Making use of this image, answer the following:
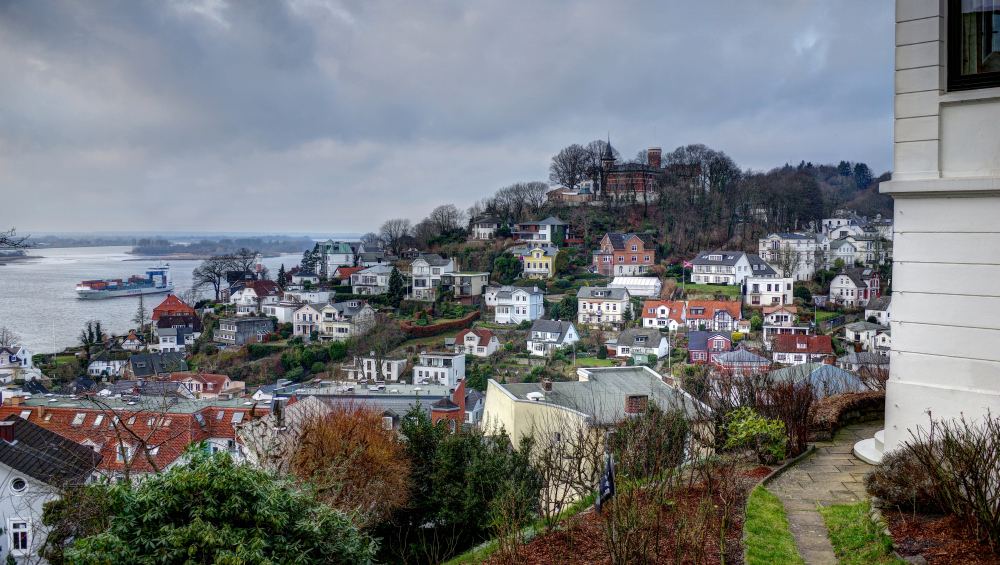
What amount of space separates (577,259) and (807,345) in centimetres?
2453

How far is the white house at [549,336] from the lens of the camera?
3975cm

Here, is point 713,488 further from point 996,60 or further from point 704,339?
point 704,339

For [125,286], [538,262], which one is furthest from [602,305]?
[125,286]

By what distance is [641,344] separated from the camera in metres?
38.1

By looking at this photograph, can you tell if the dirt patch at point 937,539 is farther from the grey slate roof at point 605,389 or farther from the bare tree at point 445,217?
the bare tree at point 445,217

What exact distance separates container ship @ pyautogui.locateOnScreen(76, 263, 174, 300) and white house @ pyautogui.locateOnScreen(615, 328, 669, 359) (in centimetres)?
6809

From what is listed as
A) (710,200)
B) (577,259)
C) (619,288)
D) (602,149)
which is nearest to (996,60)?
(619,288)

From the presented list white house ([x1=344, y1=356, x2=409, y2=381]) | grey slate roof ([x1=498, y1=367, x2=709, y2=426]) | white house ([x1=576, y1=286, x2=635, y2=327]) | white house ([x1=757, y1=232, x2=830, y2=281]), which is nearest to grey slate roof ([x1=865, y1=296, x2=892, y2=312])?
white house ([x1=757, y1=232, x2=830, y2=281])

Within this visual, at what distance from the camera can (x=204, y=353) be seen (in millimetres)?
45750

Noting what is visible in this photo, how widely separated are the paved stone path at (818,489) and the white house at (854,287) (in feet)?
140

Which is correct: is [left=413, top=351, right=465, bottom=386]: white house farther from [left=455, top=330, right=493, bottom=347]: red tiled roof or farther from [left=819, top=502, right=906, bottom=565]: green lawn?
[left=819, top=502, right=906, bottom=565]: green lawn

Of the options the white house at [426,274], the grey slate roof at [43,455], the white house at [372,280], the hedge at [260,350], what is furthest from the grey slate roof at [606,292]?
the grey slate roof at [43,455]

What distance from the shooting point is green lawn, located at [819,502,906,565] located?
3.48m

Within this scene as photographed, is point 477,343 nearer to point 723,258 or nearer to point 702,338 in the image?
point 702,338
